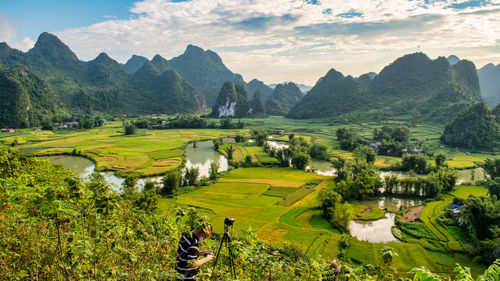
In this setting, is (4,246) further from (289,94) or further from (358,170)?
(289,94)

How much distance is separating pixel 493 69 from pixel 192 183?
212 metres

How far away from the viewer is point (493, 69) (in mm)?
157500

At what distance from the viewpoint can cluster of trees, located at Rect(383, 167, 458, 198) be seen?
2525cm

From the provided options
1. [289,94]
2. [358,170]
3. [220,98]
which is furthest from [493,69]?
[358,170]

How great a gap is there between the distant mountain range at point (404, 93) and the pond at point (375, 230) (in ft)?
214

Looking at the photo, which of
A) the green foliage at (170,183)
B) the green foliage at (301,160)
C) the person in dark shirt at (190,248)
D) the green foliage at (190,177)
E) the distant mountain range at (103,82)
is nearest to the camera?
the person in dark shirt at (190,248)

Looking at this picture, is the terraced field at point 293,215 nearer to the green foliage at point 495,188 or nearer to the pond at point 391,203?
the pond at point 391,203

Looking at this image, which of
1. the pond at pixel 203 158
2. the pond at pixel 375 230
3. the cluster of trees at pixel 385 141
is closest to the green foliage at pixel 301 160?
the pond at pixel 203 158

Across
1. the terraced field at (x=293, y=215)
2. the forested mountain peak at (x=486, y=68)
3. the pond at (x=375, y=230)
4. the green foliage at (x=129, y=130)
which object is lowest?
the pond at (x=375, y=230)

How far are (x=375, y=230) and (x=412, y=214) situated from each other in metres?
4.91

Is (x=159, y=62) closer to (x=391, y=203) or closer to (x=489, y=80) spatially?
(x=391, y=203)

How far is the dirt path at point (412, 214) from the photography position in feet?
68.4

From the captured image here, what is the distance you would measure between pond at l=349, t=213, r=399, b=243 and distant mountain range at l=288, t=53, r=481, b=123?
6521 cm

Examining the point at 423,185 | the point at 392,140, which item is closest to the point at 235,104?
the point at 392,140
